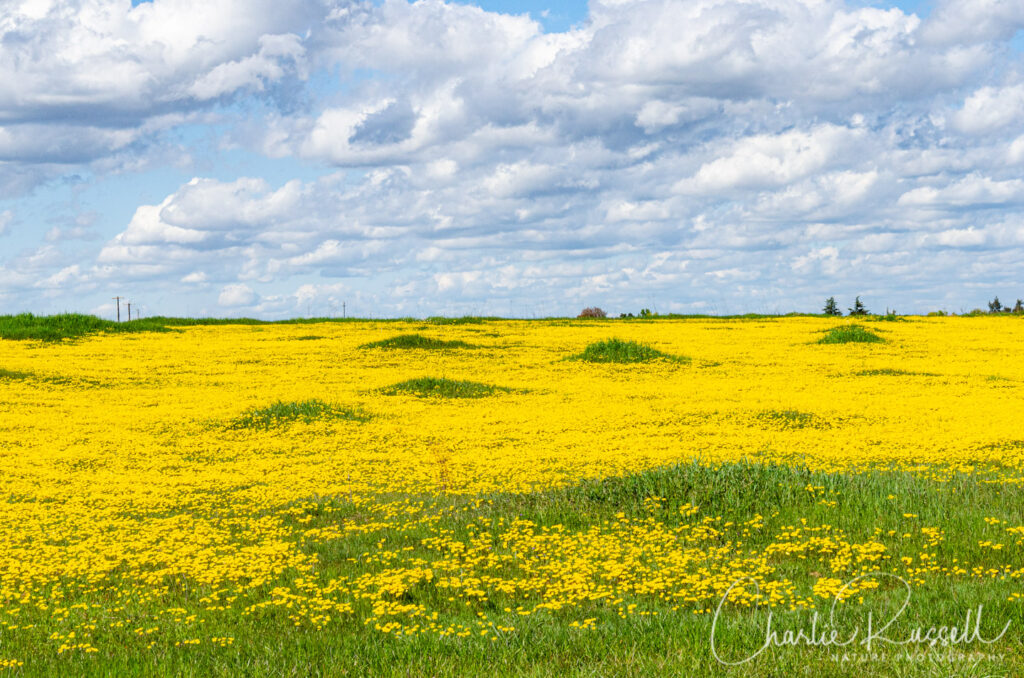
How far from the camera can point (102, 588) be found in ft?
29.8

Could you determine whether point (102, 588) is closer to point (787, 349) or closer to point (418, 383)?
point (418, 383)

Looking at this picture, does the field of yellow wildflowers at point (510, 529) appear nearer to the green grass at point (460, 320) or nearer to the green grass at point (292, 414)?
the green grass at point (292, 414)

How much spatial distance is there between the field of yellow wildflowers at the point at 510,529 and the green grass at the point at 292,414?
0.25ft

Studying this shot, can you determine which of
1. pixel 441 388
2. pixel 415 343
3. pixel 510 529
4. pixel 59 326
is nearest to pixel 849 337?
pixel 415 343

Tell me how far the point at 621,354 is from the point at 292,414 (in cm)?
1319

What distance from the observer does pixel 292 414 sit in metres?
19.5

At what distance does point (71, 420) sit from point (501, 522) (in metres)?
13.1

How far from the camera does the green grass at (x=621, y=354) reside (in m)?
29.5

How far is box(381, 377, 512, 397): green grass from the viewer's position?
23.2 metres

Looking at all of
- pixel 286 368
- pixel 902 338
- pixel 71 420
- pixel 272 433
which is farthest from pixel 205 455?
pixel 902 338

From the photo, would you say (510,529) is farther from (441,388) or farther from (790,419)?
(441,388)

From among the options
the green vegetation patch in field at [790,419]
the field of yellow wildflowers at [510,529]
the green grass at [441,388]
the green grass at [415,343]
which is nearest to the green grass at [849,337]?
the field of yellow wildflowers at [510,529]

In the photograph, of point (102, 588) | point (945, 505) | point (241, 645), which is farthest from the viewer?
point (945, 505)

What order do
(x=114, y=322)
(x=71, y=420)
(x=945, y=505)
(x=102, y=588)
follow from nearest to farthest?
1. (x=102, y=588)
2. (x=945, y=505)
3. (x=71, y=420)
4. (x=114, y=322)
